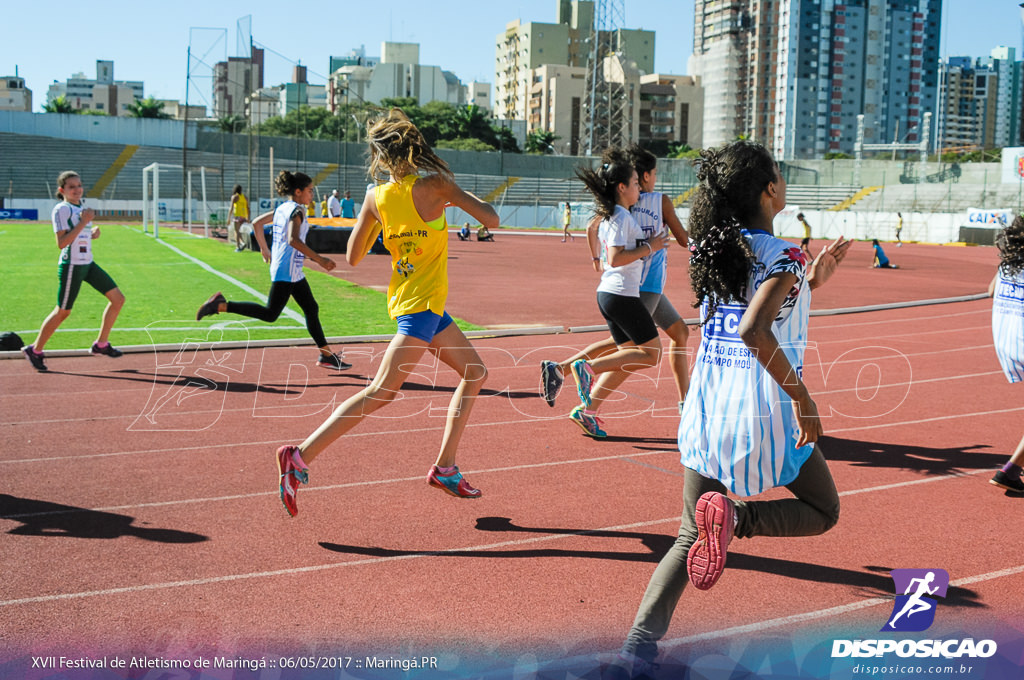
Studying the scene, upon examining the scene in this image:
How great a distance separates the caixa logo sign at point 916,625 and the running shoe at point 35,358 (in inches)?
328

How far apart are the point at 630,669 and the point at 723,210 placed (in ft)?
5.49

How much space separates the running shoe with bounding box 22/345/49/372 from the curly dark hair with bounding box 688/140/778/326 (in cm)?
807

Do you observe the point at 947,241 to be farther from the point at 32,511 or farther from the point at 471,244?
the point at 32,511

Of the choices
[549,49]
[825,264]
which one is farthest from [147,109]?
[825,264]

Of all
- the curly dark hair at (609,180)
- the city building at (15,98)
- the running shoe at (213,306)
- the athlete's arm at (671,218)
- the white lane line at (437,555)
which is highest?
the city building at (15,98)

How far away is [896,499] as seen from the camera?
5.57 meters

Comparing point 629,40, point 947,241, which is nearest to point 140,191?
point 947,241

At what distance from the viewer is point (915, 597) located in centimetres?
400

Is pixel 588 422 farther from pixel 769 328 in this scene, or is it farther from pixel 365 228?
pixel 769 328

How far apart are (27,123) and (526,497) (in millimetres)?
80175

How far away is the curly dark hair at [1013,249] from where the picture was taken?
607 cm

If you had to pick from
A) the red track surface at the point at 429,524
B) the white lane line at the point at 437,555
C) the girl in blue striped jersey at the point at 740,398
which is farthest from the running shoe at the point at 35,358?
the girl in blue striped jersey at the point at 740,398

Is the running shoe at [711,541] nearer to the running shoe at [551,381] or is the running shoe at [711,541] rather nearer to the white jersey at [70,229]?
the running shoe at [551,381]

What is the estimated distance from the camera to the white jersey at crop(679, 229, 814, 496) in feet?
11.1
